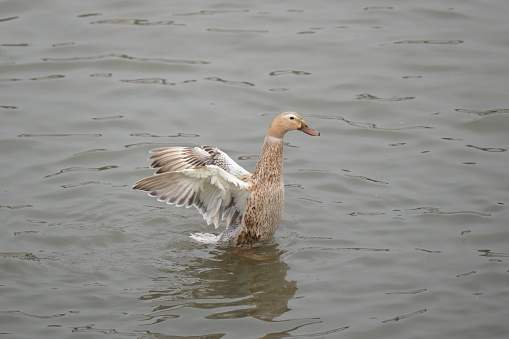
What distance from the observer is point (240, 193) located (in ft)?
24.8

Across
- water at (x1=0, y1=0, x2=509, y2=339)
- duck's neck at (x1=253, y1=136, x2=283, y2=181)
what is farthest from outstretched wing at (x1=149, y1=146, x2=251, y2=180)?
water at (x1=0, y1=0, x2=509, y2=339)

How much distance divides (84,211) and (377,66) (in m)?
4.77

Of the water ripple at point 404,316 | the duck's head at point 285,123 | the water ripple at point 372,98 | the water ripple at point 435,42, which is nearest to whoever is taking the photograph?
the water ripple at point 404,316

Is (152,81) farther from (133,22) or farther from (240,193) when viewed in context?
(240,193)

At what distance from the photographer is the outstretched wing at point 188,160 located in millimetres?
7727

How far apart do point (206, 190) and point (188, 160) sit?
533 millimetres

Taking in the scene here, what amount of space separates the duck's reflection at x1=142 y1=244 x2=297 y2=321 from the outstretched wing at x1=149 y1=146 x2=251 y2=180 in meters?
0.83

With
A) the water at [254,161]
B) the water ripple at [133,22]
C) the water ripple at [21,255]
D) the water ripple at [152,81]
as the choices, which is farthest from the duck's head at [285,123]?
the water ripple at [133,22]

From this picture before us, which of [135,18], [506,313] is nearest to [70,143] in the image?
[135,18]

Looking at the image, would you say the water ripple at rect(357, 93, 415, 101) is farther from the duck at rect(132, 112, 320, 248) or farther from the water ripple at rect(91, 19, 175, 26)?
the water ripple at rect(91, 19, 175, 26)

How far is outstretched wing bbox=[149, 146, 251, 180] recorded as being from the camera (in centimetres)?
773

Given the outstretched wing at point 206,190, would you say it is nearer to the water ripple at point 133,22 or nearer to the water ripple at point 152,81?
the water ripple at point 152,81

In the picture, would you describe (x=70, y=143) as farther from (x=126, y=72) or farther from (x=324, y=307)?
(x=324, y=307)

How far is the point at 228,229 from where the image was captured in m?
7.73
